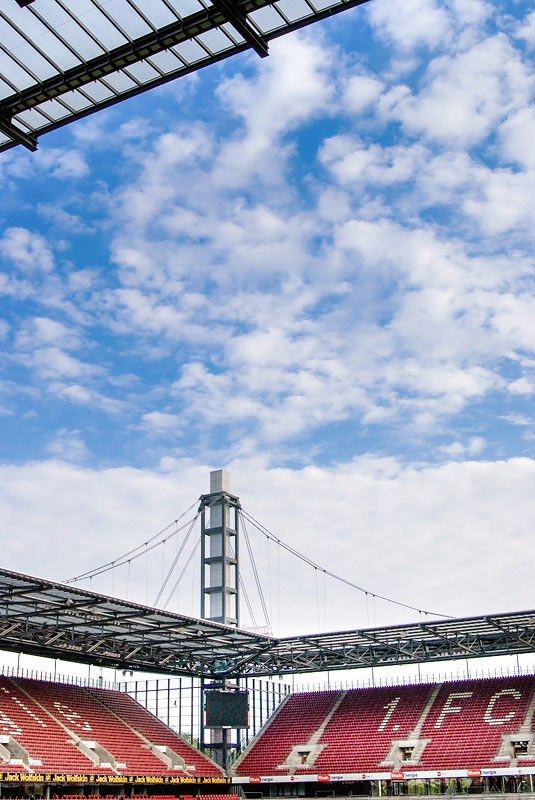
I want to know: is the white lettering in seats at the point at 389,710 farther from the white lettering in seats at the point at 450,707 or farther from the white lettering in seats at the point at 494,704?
the white lettering in seats at the point at 494,704

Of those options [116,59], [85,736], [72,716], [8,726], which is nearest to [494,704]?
[85,736]

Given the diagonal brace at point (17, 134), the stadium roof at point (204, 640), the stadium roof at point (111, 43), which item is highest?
the stadium roof at point (111, 43)

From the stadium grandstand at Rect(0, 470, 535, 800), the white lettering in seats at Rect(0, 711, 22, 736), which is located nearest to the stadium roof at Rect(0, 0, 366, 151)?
the stadium grandstand at Rect(0, 470, 535, 800)

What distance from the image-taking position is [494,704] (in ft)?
189

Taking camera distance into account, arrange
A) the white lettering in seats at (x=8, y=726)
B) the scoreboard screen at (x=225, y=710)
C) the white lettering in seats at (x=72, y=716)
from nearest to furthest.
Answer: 1. the white lettering in seats at (x=8, y=726)
2. the white lettering in seats at (x=72, y=716)
3. the scoreboard screen at (x=225, y=710)

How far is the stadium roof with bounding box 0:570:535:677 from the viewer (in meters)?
47.1

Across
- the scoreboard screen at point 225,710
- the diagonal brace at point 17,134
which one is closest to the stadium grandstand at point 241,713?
the scoreboard screen at point 225,710

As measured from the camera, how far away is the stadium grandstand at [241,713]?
49156 millimetres

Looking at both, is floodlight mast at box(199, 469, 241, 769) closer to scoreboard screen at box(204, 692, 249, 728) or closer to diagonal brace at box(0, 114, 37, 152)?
scoreboard screen at box(204, 692, 249, 728)

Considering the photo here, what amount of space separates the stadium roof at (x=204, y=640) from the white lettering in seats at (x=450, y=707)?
13.2 ft

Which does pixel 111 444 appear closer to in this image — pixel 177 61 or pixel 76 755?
pixel 76 755

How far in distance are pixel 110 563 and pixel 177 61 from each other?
6723 centimetres

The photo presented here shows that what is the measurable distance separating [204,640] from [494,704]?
799 inches

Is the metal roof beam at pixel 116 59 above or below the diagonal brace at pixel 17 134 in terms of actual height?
above
